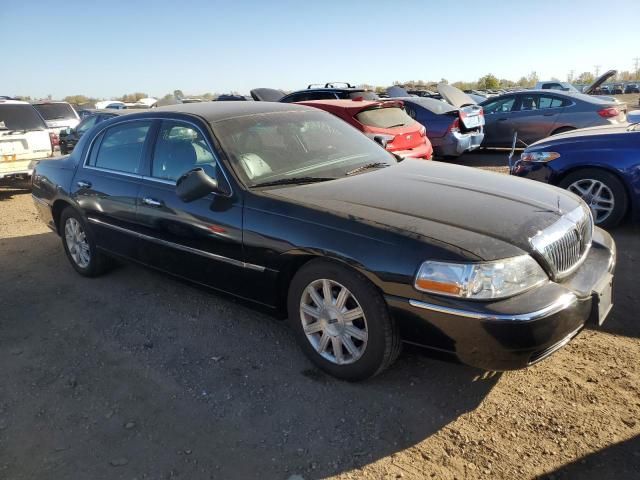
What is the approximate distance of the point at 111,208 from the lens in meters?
4.27

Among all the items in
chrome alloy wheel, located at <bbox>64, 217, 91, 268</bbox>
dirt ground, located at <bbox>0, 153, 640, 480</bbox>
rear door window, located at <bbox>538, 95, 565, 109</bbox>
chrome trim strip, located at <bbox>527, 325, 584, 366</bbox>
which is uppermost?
rear door window, located at <bbox>538, 95, 565, 109</bbox>

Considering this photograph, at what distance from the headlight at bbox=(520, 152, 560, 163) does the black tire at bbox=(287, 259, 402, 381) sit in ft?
12.9

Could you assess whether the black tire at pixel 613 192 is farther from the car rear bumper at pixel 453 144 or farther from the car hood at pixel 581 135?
the car rear bumper at pixel 453 144

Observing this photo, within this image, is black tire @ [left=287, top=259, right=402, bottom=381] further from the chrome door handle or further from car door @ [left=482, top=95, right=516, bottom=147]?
car door @ [left=482, top=95, right=516, bottom=147]

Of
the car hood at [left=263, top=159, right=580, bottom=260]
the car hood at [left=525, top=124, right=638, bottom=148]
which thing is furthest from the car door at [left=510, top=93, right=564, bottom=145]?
the car hood at [left=263, top=159, right=580, bottom=260]

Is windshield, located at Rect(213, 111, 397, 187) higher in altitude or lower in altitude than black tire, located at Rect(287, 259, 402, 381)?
higher

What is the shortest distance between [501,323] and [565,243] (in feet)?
2.58

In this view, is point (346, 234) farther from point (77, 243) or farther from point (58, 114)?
point (58, 114)

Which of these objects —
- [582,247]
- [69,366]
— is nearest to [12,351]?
[69,366]

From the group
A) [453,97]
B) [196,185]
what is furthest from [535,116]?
[196,185]

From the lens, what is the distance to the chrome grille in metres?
2.66

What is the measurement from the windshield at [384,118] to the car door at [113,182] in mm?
4235

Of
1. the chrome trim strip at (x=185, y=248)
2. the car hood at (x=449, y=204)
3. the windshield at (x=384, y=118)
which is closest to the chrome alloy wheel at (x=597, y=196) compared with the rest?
the car hood at (x=449, y=204)

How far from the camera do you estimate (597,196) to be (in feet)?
17.8
